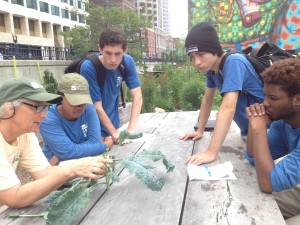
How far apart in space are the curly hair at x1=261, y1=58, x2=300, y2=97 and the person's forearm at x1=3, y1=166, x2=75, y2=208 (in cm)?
110

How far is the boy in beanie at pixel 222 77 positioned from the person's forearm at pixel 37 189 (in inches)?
30.5

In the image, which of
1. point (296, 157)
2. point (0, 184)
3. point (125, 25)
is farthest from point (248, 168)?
point (125, 25)

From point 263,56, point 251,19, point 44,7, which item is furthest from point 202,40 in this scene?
point 44,7

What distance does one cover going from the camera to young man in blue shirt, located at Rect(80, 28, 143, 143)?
261 centimetres

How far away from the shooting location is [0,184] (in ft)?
4.32

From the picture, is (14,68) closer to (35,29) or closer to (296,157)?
(296,157)

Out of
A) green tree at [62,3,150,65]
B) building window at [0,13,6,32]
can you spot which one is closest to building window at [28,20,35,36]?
building window at [0,13,6,32]

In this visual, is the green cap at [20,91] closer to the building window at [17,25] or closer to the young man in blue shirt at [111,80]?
the young man in blue shirt at [111,80]

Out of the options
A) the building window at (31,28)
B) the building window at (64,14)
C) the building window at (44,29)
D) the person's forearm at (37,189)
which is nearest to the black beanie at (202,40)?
the person's forearm at (37,189)

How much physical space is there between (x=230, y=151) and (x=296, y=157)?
26.6 inches

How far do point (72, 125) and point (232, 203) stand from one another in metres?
1.37

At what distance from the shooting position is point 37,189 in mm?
1331

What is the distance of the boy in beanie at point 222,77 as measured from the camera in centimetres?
185

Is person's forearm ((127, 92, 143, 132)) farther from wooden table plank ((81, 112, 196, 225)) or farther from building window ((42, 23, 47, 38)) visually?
building window ((42, 23, 47, 38))
